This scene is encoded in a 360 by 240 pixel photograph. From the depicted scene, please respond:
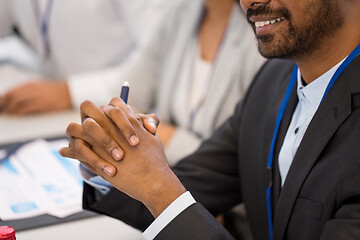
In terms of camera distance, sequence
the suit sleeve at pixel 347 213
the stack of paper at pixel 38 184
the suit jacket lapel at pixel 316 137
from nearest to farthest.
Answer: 1. the suit sleeve at pixel 347 213
2. the suit jacket lapel at pixel 316 137
3. the stack of paper at pixel 38 184

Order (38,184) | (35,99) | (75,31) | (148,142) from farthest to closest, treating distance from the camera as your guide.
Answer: (75,31) < (35,99) < (38,184) < (148,142)

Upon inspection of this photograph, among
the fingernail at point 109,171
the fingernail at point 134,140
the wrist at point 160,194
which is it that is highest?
the fingernail at point 134,140

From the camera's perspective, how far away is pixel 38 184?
1351mm

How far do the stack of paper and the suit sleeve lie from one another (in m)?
0.57

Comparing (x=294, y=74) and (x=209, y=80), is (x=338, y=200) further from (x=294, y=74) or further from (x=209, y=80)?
(x=209, y=80)

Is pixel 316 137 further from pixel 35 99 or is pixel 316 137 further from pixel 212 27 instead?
pixel 35 99

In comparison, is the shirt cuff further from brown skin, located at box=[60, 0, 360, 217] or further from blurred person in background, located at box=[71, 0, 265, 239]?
blurred person in background, located at box=[71, 0, 265, 239]

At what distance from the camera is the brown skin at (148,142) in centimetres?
99

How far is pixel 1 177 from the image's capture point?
137cm

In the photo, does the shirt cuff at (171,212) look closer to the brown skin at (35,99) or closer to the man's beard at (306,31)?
the man's beard at (306,31)

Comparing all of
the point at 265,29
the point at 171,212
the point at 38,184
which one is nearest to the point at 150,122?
the point at 171,212

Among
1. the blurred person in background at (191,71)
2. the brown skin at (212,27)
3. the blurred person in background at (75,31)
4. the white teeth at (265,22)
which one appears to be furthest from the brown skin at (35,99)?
the white teeth at (265,22)

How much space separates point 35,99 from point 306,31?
1.14 metres

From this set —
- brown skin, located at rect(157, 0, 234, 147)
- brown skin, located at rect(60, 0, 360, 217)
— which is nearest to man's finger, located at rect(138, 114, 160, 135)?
brown skin, located at rect(60, 0, 360, 217)
